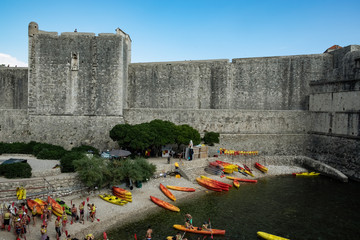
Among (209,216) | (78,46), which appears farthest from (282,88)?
(78,46)

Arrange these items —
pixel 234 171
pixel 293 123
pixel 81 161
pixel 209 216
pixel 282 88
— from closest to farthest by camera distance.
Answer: pixel 209 216
pixel 81 161
pixel 234 171
pixel 293 123
pixel 282 88

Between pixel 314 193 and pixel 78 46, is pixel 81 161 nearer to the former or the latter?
pixel 78 46

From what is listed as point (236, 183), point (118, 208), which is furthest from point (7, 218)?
point (236, 183)

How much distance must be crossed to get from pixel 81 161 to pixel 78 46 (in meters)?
12.6

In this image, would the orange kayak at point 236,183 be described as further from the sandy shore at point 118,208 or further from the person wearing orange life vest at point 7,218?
the person wearing orange life vest at point 7,218

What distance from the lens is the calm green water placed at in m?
13.3

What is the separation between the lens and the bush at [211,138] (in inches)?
968

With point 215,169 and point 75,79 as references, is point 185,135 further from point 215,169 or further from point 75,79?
point 75,79

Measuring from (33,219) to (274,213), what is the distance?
40.9 feet

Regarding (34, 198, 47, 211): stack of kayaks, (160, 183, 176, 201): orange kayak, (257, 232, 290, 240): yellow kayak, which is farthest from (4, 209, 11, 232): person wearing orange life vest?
(257, 232, 290, 240): yellow kayak

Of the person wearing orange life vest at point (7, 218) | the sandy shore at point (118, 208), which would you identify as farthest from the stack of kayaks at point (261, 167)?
the person wearing orange life vest at point (7, 218)

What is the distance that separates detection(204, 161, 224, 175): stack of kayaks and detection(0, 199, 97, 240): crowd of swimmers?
34.8ft

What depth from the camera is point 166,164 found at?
20781 millimetres

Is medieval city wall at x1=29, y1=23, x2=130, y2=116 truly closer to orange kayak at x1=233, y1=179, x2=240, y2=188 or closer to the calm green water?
orange kayak at x1=233, y1=179, x2=240, y2=188
